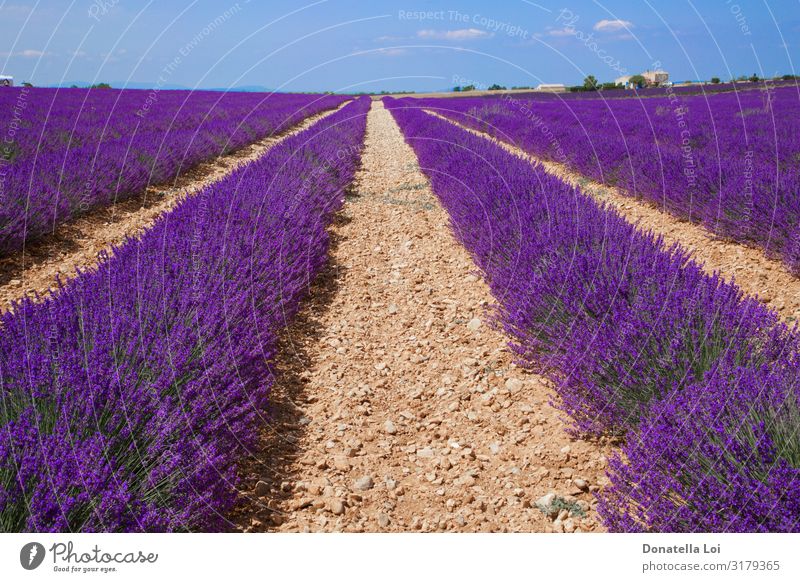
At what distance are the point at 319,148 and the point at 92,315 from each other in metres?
7.32

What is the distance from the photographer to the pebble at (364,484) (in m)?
2.54

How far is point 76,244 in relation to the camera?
628 centimetres

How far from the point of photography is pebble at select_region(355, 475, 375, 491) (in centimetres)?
254

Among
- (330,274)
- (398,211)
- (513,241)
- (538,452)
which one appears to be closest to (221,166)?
(398,211)

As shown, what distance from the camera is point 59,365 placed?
2236 mm

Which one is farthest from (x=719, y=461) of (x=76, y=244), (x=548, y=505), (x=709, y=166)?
Answer: (x=709, y=166)

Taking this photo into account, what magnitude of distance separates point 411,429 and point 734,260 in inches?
171

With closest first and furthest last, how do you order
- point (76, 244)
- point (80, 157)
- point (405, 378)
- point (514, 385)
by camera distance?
1. point (514, 385)
2. point (405, 378)
3. point (76, 244)
4. point (80, 157)

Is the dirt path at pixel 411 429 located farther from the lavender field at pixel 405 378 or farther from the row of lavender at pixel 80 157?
the row of lavender at pixel 80 157

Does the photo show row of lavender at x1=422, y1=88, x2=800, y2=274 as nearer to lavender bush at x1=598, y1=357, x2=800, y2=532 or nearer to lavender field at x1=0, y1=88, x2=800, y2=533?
lavender field at x1=0, y1=88, x2=800, y2=533

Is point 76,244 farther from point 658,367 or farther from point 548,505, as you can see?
point 658,367
